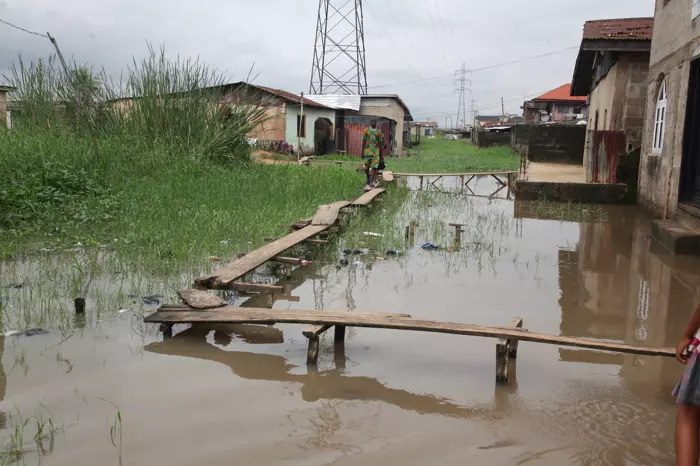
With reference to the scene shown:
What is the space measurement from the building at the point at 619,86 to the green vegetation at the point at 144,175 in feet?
17.0

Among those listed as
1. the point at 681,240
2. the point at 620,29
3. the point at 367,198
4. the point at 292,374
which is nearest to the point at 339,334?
the point at 292,374

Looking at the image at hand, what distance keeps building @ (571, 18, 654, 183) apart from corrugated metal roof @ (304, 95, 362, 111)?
502 inches

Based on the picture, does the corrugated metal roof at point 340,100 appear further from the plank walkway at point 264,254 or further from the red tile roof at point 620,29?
the plank walkway at point 264,254

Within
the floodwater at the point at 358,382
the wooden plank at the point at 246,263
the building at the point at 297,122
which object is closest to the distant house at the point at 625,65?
the wooden plank at the point at 246,263

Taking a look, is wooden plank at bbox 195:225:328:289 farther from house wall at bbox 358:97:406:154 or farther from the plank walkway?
house wall at bbox 358:97:406:154

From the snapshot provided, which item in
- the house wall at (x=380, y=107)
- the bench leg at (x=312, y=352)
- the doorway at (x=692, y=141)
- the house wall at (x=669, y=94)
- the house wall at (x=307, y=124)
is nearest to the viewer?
the bench leg at (x=312, y=352)

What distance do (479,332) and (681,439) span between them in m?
1.36

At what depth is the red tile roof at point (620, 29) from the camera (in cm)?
1373

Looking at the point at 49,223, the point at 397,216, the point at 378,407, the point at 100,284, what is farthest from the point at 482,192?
the point at 378,407

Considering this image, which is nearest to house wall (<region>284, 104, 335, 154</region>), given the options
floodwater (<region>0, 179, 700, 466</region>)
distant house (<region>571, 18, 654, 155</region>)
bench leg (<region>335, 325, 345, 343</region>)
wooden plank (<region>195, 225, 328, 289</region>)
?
distant house (<region>571, 18, 654, 155</region>)

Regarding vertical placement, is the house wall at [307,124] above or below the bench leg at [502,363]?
above

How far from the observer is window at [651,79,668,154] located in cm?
1052

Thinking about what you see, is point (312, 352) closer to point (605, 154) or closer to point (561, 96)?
point (605, 154)

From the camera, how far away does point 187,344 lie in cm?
400
